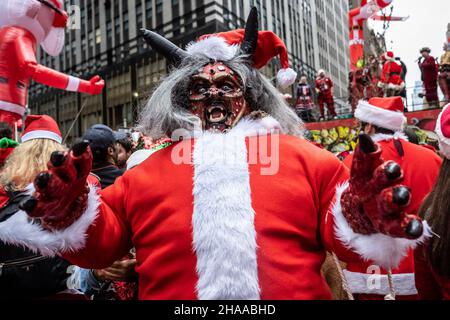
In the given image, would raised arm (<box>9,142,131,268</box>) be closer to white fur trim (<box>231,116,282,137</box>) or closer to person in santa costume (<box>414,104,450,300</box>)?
white fur trim (<box>231,116,282,137</box>)

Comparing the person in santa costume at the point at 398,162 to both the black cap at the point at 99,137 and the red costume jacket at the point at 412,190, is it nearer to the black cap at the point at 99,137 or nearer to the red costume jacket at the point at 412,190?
the red costume jacket at the point at 412,190

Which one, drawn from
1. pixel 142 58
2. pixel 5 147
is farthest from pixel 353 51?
pixel 142 58

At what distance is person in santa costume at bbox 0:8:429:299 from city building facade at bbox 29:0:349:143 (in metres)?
13.7

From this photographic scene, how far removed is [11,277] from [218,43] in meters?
1.73

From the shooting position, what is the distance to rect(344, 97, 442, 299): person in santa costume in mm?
2676

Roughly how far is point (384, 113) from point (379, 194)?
2.79 meters

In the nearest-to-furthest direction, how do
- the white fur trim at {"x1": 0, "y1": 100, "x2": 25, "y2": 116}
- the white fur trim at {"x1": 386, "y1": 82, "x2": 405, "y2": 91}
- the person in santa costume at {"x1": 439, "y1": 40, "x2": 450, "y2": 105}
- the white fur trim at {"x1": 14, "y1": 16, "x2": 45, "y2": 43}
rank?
the white fur trim at {"x1": 0, "y1": 100, "x2": 25, "y2": 116}, the white fur trim at {"x1": 14, "y1": 16, "x2": 45, "y2": 43}, the person in santa costume at {"x1": 439, "y1": 40, "x2": 450, "y2": 105}, the white fur trim at {"x1": 386, "y1": 82, "x2": 405, "y2": 91}

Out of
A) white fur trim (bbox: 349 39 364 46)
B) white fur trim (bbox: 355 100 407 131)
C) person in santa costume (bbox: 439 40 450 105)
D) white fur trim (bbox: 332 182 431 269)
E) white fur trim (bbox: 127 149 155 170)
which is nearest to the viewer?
white fur trim (bbox: 332 182 431 269)

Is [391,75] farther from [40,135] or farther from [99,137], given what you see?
[40,135]

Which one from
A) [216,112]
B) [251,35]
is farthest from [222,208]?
[251,35]

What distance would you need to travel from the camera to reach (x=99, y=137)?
3.43 m

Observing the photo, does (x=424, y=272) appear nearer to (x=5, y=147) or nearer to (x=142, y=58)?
(x=5, y=147)

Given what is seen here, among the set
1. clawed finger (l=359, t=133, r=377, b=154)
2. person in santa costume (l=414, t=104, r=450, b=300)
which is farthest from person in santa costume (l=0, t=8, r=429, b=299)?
person in santa costume (l=414, t=104, r=450, b=300)

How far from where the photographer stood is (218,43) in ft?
6.84
